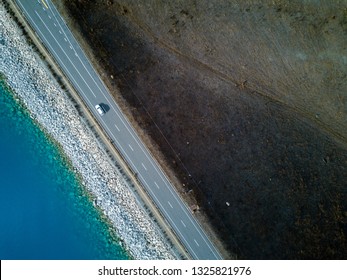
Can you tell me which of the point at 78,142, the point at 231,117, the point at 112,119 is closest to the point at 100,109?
the point at 112,119

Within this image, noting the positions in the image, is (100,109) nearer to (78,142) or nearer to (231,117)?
(78,142)

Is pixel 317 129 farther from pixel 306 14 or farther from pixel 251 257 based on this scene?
pixel 251 257

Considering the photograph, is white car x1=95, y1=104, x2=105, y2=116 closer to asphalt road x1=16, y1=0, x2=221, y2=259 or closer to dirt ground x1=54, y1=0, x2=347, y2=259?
asphalt road x1=16, y1=0, x2=221, y2=259

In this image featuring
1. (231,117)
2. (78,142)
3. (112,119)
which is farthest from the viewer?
(78,142)

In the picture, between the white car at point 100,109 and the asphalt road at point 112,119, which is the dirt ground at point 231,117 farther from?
the white car at point 100,109

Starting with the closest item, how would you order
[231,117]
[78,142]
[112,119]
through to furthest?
[231,117] → [112,119] → [78,142]

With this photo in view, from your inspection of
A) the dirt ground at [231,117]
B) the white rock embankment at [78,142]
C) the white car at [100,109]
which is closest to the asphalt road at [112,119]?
the white car at [100,109]
